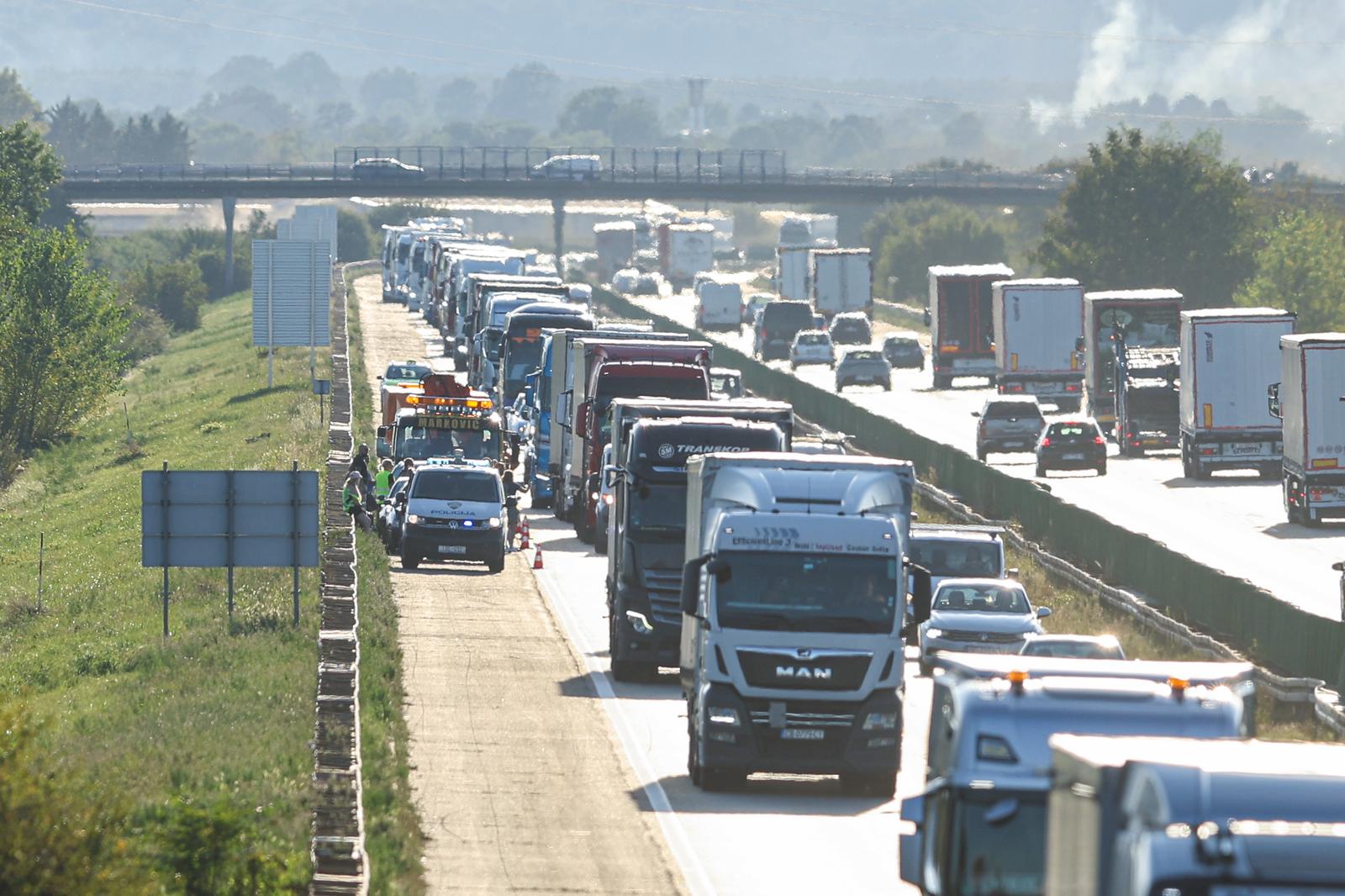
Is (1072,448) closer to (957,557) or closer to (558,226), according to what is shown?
(957,557)

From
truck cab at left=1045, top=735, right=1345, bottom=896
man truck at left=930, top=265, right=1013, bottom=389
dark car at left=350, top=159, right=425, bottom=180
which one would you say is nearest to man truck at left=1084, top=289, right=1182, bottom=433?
man truck at left=930, top=265, right=1013, bottom=389

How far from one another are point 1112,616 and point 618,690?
1001 centimetres

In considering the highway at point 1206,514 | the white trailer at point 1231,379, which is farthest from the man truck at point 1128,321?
the white trailer at point 1231,379

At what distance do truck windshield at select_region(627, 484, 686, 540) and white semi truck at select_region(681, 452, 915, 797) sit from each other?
6.98 metres

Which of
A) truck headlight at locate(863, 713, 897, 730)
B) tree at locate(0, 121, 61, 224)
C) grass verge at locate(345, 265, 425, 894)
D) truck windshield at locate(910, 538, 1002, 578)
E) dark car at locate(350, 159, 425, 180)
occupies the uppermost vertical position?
dark car at locate(350, 159, 425, 180)

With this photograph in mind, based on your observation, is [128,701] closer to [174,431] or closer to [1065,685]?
[1065,685]

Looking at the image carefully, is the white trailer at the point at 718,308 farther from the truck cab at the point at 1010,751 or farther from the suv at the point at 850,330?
the truck cab at the point at 1010,751

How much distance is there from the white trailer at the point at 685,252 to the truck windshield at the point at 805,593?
5703 inches

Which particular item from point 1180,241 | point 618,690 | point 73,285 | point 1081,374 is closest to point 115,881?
point 618,690

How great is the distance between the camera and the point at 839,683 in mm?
23594

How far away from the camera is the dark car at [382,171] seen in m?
168

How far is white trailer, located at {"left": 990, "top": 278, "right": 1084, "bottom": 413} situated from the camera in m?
75.6

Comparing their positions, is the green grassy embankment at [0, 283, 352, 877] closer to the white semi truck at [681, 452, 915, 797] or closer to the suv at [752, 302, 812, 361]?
the white semi truck at [681, 452, 915, 797]

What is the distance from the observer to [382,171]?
16888cm
